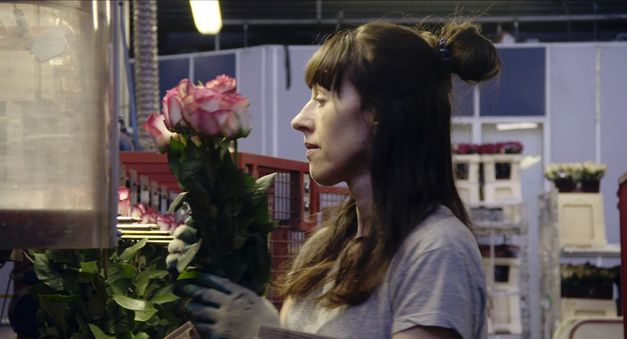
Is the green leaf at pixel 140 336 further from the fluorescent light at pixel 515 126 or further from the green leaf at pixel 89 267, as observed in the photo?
the fluorescent light at pixel 515 126

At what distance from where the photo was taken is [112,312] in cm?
212

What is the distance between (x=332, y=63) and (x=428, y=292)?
42cm

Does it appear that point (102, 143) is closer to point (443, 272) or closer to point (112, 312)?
point (443, 272)

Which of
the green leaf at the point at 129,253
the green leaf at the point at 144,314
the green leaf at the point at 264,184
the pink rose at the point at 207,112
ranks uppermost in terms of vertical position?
the pink rose at the point at 207,112

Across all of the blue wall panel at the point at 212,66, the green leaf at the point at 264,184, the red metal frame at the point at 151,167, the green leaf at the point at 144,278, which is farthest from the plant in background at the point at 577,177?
the green leaf at the point at 264,184

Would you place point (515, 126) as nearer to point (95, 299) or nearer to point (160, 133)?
point (95, 299)

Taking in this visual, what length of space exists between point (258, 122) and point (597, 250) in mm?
5147

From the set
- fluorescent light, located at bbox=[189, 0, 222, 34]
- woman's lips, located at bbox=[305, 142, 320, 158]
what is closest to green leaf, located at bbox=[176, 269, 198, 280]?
woman's lips, located at bbox=[305, 142, 320, 158]

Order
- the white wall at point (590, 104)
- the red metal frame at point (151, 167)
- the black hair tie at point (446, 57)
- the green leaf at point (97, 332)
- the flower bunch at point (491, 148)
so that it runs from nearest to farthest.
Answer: the black hair tie at point (446, 57) → the green leaf at point (97, 332) → the red metal frame at point (151, 167) → the flower bunch at point (491, 148) → the white wall at point (590, 104)

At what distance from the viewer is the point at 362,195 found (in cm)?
176

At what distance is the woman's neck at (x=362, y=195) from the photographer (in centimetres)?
174

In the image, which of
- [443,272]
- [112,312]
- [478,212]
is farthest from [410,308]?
[478,212]

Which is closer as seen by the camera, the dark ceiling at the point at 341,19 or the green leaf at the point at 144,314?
the green leaf at the point at 144,314

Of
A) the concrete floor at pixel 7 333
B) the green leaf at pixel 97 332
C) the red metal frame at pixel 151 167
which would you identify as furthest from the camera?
the red metal frame at pixel 151 167
